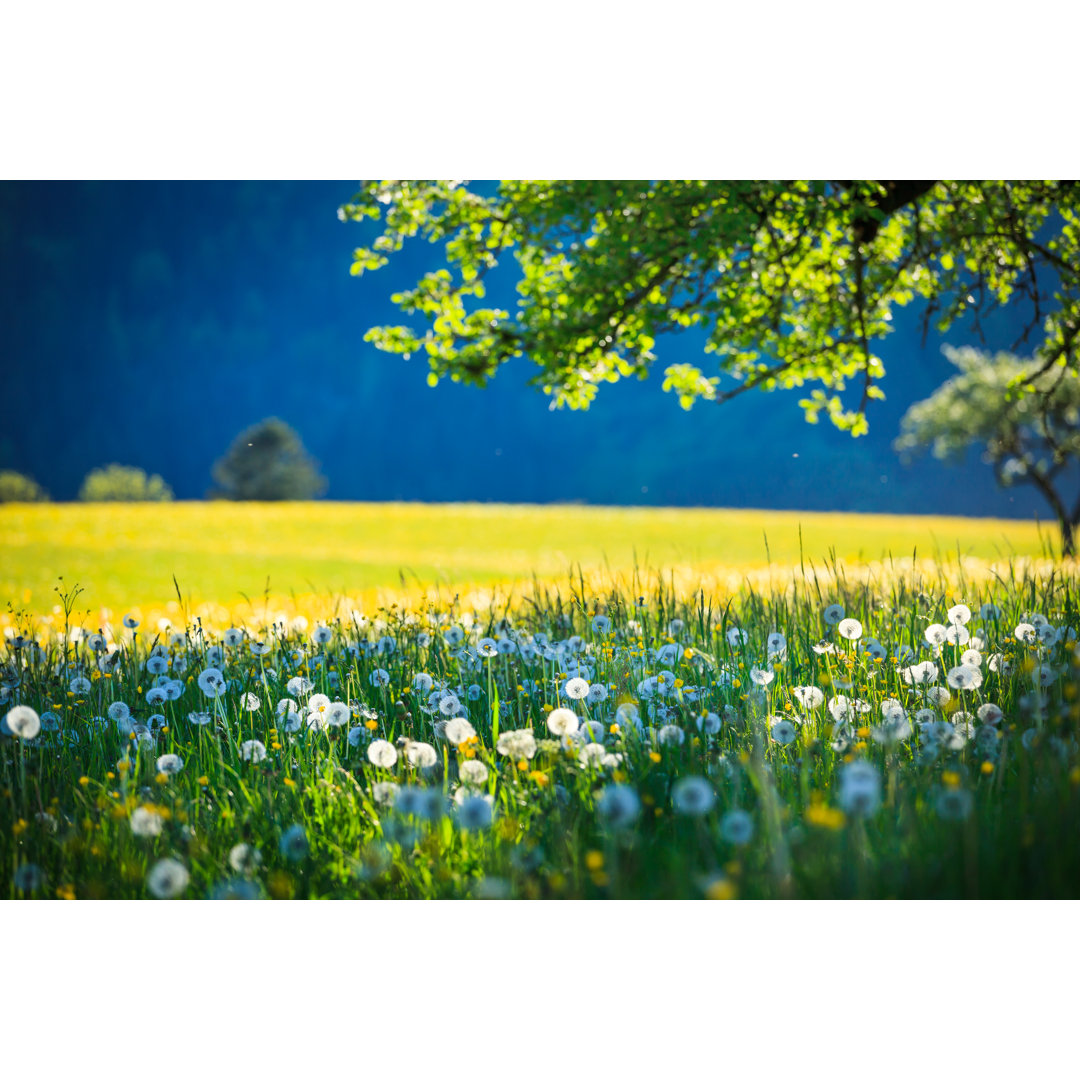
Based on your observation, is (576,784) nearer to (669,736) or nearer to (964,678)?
(669,736)

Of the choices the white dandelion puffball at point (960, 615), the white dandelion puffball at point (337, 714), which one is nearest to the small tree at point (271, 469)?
the white dandelion puffball at point (337, 714)

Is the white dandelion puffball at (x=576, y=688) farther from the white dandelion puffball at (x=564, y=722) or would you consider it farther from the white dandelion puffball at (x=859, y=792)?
the white dandelion puffball at (x=859, y=792)

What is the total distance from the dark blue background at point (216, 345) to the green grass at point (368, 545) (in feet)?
3.13

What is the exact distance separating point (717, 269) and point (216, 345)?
5.17 metres

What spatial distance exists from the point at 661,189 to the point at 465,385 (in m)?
2.28

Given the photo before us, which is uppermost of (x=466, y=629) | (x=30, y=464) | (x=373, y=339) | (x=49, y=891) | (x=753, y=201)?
(x=753, y=201)

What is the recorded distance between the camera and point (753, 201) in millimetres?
5555

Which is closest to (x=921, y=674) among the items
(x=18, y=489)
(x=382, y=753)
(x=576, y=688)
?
(x=576, y=688)

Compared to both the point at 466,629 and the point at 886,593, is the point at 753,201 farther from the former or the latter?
the point at 466,629

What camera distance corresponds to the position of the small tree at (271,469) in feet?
149

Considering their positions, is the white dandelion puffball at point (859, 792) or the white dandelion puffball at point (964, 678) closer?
the white dandelion puffball at point (859, 792)

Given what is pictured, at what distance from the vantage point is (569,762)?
2.72m

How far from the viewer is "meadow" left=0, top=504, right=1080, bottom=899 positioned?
234cm
